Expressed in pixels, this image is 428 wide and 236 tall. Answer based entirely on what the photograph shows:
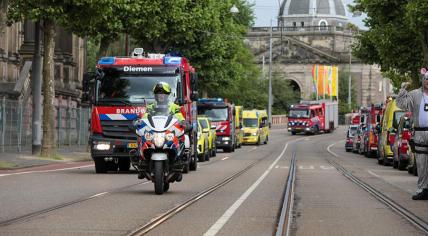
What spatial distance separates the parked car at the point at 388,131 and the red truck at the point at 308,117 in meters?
59.2

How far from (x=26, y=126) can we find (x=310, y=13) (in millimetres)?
131044

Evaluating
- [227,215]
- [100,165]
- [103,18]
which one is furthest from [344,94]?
[227,215]

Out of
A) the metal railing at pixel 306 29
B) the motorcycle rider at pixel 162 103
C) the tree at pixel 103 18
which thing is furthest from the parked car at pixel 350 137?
the metal railing at pixel 306 29

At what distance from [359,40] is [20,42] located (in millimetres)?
17782

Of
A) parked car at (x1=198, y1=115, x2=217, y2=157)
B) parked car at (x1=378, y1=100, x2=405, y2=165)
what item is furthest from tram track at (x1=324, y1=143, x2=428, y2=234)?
parked car at (x1=198, y1=115, x2=217, y2=157)

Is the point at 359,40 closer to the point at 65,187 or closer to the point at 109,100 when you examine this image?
the point at 109,100

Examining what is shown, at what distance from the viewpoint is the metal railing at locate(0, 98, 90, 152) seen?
37.8 meters

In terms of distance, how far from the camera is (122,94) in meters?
26.0

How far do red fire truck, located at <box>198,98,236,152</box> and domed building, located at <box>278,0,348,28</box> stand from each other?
11596 cm

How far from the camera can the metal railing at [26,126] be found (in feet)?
124

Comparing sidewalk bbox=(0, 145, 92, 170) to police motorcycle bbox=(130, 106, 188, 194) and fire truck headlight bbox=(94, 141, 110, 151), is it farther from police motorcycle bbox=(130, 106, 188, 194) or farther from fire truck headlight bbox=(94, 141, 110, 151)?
police motorcycle bbox=(130, 106, 188, 194)

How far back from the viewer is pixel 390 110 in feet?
119

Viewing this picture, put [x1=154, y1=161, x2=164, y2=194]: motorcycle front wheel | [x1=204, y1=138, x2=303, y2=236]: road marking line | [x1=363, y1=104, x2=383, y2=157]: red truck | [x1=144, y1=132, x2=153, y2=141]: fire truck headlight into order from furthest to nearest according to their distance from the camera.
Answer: [x1=363, y1=104, x2=383, y2=157]: red truck
[x1=144, y1=132, x2=153, y2=141]: fire truck headlight
[x1=154, y1=161, x2=164, y2=194]: motorcycle front wheel
[x1=204, y1=138, x2=303, y2=236]: road marking line

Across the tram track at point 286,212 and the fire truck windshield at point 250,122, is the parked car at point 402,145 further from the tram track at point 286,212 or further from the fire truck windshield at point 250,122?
the fire truck windshield at point 250,122
